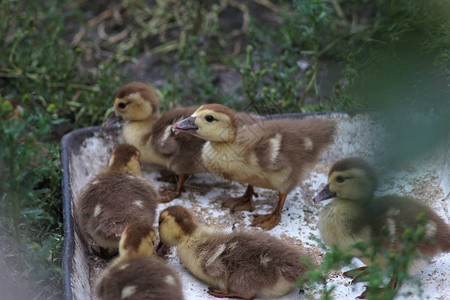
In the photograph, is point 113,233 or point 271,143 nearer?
point 113,233

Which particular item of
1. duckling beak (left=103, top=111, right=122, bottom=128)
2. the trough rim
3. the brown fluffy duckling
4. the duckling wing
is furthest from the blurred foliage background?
the brown fluffy duckling

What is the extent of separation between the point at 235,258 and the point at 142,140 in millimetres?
1095

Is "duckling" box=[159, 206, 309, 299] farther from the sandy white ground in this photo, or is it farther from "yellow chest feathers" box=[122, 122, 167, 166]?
"yellow chest feathers" box=[122, 122, 167, 166]

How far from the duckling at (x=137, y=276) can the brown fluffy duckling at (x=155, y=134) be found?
0.86 meters

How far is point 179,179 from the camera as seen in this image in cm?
315

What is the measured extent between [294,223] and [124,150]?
89cm

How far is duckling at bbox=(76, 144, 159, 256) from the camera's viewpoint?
2.41 m

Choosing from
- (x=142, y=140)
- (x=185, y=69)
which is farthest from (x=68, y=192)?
(x=185, y=69)

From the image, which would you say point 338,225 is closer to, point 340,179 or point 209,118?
point 340,179

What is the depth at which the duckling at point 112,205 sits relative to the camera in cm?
241

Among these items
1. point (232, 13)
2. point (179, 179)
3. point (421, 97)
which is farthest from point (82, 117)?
point (421, 97)

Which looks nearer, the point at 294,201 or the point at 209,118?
the point at 209,118

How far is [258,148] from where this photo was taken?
2744mm

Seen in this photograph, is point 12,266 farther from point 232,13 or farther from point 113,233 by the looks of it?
point 232,13
